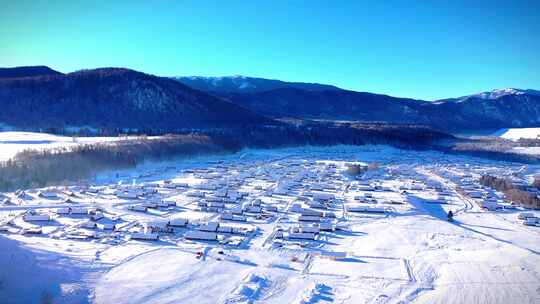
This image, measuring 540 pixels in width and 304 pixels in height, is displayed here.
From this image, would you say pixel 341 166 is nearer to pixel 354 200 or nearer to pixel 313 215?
pixel 354 200

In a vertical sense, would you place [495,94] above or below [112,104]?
above

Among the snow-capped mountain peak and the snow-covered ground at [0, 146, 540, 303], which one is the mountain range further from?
the snow-capped mountain peak

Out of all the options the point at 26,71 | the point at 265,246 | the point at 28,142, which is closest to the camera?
the point at 265,246

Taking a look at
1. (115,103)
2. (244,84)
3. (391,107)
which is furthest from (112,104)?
(244,84)

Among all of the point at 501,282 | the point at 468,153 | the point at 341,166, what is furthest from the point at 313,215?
the point at 468,153

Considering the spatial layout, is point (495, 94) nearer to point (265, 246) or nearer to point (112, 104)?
point (112, 104)

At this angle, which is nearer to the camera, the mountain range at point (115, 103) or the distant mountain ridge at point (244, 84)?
the mountain range at point (115, 103)

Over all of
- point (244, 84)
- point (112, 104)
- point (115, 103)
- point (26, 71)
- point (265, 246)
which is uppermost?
point (244, 84)

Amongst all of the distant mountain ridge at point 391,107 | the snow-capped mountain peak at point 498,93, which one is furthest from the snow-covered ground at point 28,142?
the snow-capped mountain peak at point 498,93

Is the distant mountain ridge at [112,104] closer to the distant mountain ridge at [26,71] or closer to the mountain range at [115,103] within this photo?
the mountain range at [115,103]
